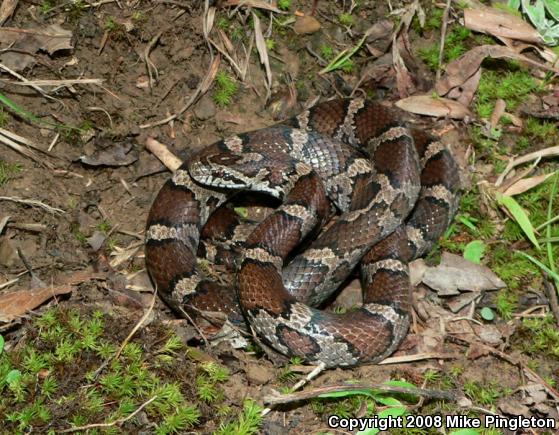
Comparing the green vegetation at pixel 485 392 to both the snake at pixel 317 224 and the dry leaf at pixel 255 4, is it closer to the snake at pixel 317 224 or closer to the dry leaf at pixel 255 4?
the snake at pixel 317 224

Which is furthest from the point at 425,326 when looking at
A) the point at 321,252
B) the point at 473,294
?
the point at 321,252

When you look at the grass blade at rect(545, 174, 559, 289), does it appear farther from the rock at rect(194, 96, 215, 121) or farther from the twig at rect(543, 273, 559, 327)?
the rock at rect(194, 96, 215, 121)

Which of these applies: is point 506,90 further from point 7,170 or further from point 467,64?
point 7,170

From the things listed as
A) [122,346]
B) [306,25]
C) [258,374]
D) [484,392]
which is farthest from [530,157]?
[122,346]

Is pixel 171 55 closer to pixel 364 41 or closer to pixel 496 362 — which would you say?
pixel 364 41

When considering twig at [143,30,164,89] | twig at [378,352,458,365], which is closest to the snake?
twig at [378,352,458,365]

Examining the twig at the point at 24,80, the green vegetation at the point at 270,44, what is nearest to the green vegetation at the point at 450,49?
the green vegetation at the point at 270,44
